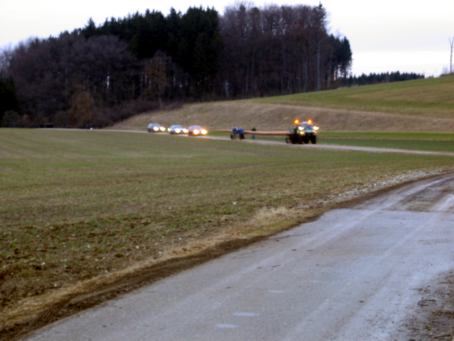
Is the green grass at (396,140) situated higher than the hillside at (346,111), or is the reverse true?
the hillside at (346,111)

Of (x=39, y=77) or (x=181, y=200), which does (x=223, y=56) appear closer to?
(x=39, y=77)

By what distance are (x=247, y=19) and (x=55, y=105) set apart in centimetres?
4712

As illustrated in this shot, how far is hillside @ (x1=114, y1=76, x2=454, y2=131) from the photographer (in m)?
75.2

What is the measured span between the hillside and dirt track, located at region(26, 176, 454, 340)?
58384mm

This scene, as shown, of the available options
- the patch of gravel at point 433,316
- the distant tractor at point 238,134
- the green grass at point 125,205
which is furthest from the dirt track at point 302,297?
the distant tractor at point 238,134

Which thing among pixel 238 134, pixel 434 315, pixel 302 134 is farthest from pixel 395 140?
pixel 434 315

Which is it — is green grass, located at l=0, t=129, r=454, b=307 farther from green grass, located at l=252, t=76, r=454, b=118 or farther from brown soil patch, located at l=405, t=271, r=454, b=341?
green grass, located at l=252, t=76, r=454, b=118

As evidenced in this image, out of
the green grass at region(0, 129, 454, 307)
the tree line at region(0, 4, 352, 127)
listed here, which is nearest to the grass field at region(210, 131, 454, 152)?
the green grass at region(0, 129, 454, 307)

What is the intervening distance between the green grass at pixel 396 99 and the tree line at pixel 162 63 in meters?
32.3

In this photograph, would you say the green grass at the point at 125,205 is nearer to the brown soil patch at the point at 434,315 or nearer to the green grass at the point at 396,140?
the brown soil patch at the point at 434,315

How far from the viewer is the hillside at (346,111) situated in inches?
2960

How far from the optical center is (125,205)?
699 inches

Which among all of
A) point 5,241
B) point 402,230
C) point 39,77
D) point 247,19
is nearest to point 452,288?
point 402,230

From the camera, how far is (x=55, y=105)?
130 metres
